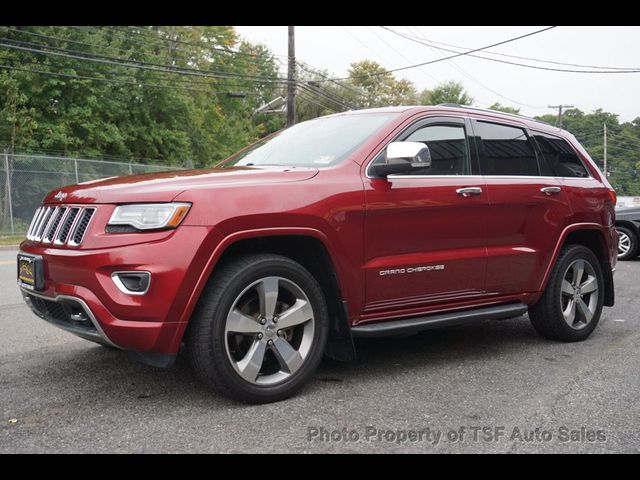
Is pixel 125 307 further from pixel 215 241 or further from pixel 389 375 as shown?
pixel 389 375

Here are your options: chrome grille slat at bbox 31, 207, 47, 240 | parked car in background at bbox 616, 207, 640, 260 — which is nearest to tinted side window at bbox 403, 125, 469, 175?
chrome grille slat at bbox 31, 207, 47, 240

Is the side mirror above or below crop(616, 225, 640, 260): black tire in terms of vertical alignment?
above

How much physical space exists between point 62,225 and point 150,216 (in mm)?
651

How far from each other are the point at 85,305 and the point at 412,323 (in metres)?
2.05

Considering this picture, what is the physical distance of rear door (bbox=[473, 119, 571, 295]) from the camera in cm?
482

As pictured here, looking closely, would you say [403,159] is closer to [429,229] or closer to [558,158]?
[429,229]

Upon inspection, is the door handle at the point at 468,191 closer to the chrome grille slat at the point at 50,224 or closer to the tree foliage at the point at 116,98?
the chrome grille slat at the point at 50,224

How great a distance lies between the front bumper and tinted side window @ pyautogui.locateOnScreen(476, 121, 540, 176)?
98.6 inches

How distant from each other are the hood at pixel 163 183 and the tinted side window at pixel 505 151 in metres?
1.66

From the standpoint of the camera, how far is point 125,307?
3.32 meters

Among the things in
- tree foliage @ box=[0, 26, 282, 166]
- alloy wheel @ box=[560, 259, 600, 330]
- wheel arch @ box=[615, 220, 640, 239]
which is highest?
tree foliage @ box=[0, 26, 282, 166]

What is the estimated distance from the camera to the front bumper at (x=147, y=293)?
3.32 metres

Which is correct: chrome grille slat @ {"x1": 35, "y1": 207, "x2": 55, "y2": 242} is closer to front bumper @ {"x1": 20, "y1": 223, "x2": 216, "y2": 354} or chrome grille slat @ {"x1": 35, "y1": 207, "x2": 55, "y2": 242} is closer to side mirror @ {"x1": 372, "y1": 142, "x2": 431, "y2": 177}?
front bumper @ {"x1": 20, "y1": 223, "x2": 216, "y2": 354}

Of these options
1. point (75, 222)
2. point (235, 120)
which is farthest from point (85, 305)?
point (235, 120)
